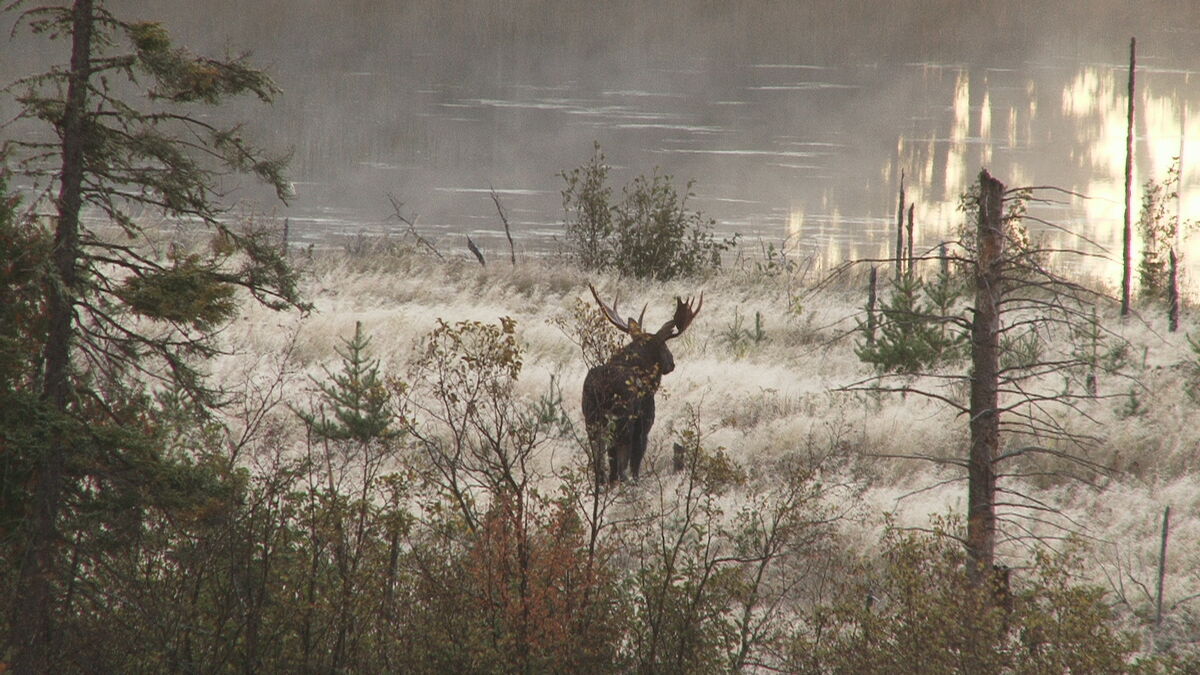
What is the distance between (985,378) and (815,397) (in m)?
8.12

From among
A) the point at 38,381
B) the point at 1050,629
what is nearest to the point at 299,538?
the point at 38,381

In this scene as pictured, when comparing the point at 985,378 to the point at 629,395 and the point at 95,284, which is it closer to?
the point at 629,395

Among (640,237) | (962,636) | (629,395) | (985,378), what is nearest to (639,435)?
(629,395)

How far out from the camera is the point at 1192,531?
12.3 meters

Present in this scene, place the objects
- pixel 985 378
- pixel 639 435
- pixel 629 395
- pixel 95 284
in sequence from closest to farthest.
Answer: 1. pixel 95 284
2. pixel 985 378
3. pixel 629 395
4. pixel 639 435

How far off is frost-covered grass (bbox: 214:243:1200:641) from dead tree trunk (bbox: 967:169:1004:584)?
0.92 m

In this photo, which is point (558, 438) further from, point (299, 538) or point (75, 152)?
point (75, 152)

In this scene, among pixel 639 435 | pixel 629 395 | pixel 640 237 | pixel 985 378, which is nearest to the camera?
pixel 985 378

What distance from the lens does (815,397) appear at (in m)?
17.7

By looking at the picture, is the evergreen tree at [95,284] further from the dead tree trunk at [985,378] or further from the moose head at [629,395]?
the dead tree trunk at [985,378]

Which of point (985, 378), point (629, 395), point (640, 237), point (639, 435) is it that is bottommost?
point (639, 435)

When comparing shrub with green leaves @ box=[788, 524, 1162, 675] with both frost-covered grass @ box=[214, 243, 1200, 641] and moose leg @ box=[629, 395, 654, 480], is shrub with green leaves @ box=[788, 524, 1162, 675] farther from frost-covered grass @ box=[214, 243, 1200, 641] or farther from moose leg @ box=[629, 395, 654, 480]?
moose leg @ box=[629, 395, 654, 480]

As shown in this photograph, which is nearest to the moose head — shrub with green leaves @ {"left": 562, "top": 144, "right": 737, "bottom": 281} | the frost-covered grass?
the frost-covered grass

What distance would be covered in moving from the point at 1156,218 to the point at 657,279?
11.9 metres
